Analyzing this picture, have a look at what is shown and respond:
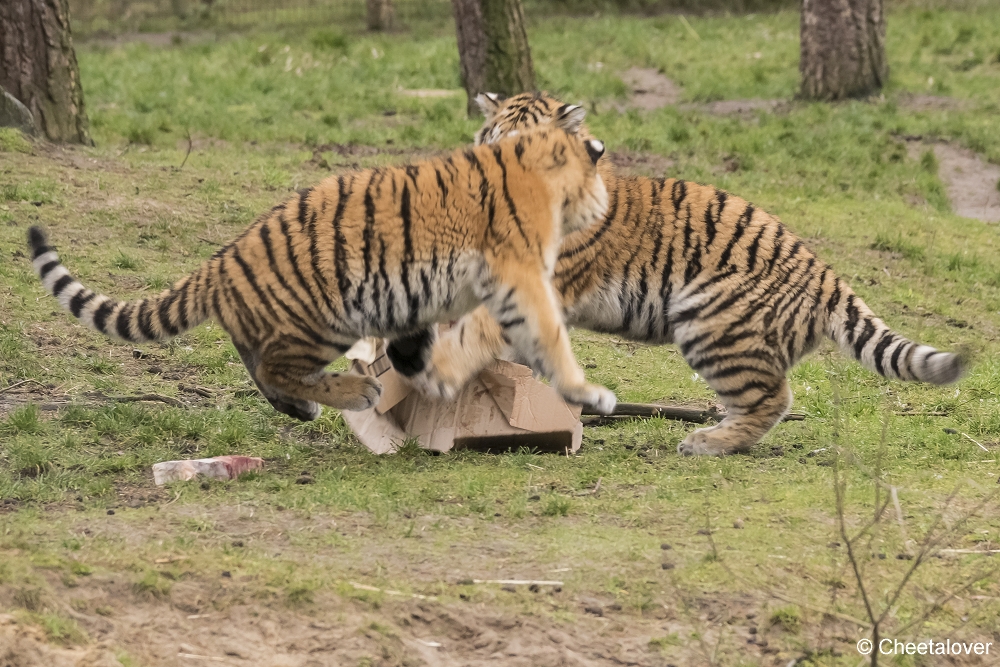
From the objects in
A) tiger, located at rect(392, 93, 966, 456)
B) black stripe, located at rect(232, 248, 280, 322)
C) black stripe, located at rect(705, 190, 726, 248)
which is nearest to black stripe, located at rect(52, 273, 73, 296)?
black stripe, located at rect(232, 248, 280, 322)

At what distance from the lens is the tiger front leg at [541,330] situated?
4555mm

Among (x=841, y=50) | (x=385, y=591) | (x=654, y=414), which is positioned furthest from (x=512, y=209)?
(x=841, y=50)

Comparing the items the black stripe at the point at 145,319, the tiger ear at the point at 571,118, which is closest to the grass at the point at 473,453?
the black stripe at the point at 145,319

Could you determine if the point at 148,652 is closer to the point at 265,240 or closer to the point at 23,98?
the point at 265,240

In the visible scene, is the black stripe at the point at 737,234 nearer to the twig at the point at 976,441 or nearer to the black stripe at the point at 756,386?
the black stripe at the point at 756,386

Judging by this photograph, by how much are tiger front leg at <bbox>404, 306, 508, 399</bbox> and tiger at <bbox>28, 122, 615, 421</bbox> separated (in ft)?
0.60

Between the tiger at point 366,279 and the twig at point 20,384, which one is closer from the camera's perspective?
the tiger at point 366,279

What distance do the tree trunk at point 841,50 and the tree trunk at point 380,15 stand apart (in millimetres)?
6469

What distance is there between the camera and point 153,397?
17.4 ft

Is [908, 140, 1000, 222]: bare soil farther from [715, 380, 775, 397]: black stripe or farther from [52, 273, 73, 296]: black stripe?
[52, 273, 73, 296]: black stripe

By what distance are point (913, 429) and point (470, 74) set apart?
6187mm

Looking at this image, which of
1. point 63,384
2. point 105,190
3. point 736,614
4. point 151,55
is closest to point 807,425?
point 736,614

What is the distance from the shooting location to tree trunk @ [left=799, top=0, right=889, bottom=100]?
39.0 ft

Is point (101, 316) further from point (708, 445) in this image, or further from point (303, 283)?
point (708, 445)
